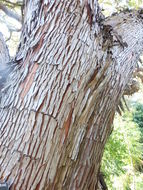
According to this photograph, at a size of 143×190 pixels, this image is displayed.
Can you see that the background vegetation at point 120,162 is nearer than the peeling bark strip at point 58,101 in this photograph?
No

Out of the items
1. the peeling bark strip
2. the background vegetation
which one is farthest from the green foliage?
the peeling bark strip

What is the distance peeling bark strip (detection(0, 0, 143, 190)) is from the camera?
2.90 ft

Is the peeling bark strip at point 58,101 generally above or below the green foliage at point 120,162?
above

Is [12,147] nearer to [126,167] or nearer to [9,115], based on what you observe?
[9,115]

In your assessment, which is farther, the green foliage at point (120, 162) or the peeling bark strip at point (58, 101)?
the green foliage at point (120, 162)

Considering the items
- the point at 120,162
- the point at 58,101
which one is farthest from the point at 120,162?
the point at 58,101

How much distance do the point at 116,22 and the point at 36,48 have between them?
28.4 inches

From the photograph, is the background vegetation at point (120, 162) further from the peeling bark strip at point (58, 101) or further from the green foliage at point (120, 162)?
the peeling bark strip at point (58, 101)

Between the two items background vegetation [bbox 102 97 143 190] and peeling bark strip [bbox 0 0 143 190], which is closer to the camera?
peeling bark strip [bbox 0 0 143 190]

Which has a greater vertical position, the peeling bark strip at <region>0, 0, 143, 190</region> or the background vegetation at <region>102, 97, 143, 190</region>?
the peeling bark strip at <region>0, 0, 143, 190</region>

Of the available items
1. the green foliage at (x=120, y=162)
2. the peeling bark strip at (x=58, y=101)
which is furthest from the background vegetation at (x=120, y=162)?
the peeling bark strip at (x=58, y=101)

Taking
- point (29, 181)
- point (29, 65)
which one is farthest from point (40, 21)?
point (29, 181)

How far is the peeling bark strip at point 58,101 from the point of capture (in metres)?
0.88

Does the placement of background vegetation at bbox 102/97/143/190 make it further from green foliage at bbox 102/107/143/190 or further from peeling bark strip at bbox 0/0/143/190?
peeling bark strip at bbox 0/0/143/190
